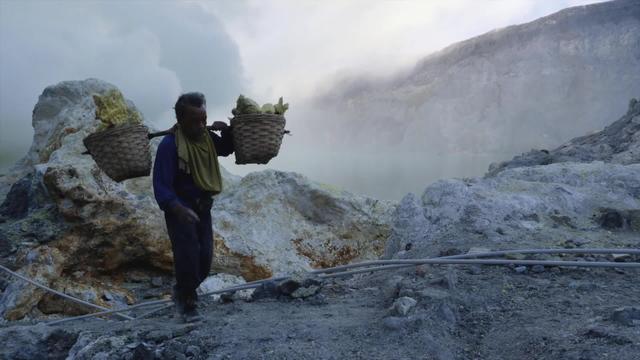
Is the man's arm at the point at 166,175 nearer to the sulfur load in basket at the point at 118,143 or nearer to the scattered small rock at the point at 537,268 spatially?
the sulfur load in basket at the point at 118,143

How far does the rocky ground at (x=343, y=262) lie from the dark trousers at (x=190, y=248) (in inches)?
10.8

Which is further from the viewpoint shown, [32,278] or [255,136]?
[32,278]

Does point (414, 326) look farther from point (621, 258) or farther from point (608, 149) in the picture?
point (608, 149)

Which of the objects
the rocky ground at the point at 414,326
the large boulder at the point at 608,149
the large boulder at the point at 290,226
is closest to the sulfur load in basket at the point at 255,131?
the rocky ground at the point at 414,326

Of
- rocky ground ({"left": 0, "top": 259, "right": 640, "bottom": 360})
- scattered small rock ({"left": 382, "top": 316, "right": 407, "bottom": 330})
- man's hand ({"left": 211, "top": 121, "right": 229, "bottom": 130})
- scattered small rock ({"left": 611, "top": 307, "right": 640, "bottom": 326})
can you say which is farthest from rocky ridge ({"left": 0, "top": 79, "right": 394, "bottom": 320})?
scattered small rock ({"left": 611, "top": 307, "right": 640, "bottom": 326})

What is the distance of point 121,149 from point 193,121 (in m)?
0.51

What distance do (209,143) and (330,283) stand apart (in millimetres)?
1473

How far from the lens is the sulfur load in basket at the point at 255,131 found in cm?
369

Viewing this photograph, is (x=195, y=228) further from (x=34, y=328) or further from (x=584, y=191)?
(x=584, y=191)

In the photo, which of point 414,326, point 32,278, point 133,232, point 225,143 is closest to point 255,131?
point 225,143

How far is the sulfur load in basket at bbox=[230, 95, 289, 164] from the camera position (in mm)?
3686

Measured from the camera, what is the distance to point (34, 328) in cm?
371

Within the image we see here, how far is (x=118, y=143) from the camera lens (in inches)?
142

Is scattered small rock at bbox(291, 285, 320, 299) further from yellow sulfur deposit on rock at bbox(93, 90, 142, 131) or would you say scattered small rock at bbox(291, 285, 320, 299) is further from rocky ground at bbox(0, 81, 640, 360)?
yellow sulfur deposit on rock at bbox(93, 90, 142, 131)
